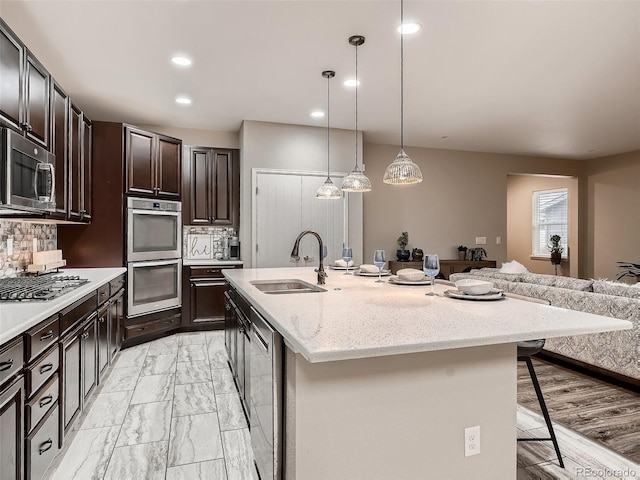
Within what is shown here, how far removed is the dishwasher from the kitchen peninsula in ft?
0.13

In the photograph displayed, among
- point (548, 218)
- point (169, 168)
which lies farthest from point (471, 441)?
point (548, 218)

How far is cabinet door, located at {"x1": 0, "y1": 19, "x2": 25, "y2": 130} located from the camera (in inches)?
82.2

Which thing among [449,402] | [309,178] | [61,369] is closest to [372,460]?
[449,402]

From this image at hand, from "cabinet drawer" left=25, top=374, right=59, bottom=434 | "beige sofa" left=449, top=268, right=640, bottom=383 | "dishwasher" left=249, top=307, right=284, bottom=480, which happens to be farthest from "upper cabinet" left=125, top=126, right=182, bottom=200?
"beige sofa" left=449, top=268, right=640, bottom=383

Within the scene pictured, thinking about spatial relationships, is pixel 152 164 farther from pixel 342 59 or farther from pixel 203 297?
pixel 342 59

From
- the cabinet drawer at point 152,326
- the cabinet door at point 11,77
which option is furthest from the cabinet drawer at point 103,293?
the cabinet door at point 11,77

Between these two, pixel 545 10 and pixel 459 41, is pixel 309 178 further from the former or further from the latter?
pixel 545 10

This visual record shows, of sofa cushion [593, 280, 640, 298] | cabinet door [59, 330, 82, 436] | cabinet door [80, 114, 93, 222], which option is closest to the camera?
cabinet door [59, 330, 82, 436]

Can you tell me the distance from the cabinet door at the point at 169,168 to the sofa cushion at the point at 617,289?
445cm

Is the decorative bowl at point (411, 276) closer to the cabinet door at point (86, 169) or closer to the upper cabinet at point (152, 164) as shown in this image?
the cabinet door at point (86, 169)

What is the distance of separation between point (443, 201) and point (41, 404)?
6266mm

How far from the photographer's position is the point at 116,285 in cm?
366

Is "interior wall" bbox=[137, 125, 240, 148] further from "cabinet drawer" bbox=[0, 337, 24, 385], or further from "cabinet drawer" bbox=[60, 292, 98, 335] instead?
"cabinet drawer" bbox=[0, 337, 24, 385]

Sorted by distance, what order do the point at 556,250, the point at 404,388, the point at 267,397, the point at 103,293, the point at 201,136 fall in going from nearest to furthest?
the point at 404,388
the point at 267,397
the point at 103,293
the point at 201,136
the point at 556,250
